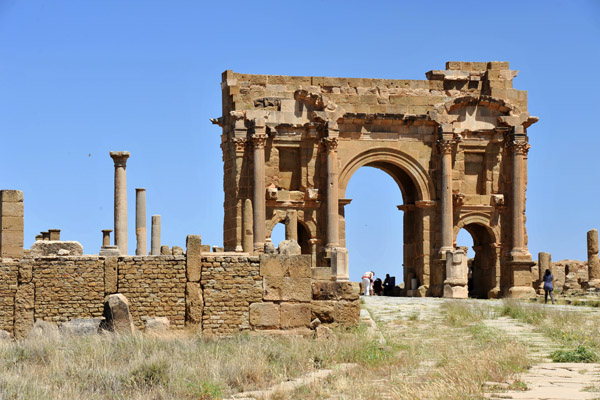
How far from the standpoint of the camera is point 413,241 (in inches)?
1282

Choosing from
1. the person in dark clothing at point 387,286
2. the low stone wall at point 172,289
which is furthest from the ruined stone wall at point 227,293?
the person in dark clothing at point 387,286

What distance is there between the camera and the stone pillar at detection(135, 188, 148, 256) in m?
27.8

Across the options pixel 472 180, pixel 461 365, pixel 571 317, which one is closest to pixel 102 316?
pixel 461 365

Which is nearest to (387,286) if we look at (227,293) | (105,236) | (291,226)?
(291,226)

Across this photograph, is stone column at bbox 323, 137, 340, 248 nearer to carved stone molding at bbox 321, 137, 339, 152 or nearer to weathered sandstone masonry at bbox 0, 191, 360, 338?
carved stone molding at bbox 321, 137, 339, 152

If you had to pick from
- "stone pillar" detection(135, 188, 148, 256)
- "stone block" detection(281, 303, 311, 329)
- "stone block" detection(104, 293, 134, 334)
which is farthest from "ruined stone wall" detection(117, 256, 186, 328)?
"stone pillar" detection(135, 188, 148, 256)

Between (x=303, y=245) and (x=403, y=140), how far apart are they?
4530 mm

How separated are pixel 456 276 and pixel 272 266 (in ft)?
42.7

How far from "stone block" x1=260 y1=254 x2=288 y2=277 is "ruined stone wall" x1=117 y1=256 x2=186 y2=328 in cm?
137

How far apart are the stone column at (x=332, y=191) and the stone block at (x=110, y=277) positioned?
44.3 ft

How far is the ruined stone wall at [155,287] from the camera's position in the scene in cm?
1748

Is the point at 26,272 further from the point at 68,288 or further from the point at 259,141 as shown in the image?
the point at 259,141

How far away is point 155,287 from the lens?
689 inches

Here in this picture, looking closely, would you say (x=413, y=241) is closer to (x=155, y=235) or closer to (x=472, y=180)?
(x=472, y=180)
